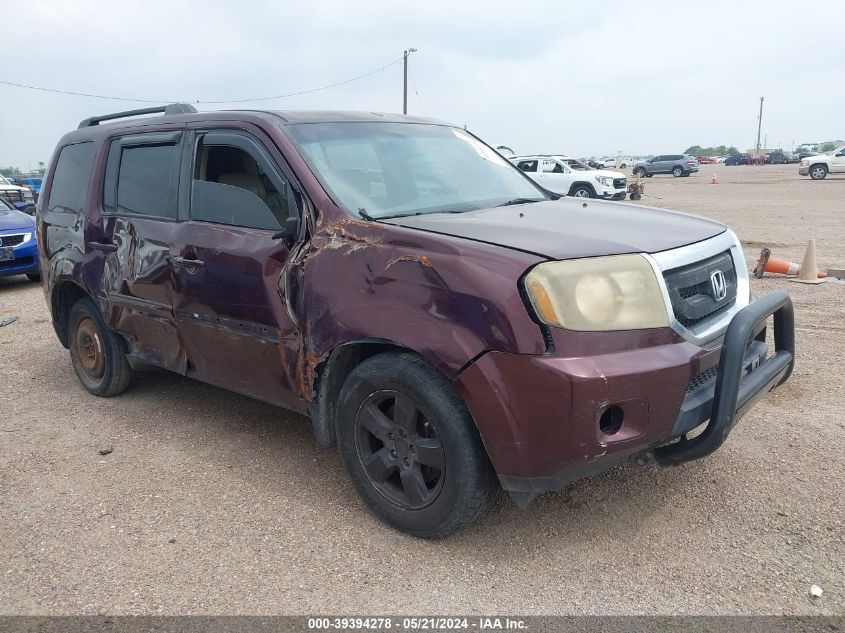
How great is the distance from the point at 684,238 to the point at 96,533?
2.91 meters

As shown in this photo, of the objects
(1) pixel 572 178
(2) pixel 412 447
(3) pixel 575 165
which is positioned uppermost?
(3) pixel 575 165

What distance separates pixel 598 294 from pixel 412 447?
39.1 inches

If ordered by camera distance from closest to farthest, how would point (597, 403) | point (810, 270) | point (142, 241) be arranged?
point (597, 403) → point (142, 241) → point (810, 270)

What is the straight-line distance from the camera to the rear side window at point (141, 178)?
395cm

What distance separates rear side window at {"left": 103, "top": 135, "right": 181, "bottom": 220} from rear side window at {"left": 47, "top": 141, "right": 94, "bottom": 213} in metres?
0.30

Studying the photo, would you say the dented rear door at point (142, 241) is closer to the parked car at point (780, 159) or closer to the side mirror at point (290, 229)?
the side mirror at point (290, 229)

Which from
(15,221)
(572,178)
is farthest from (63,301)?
(572,178)

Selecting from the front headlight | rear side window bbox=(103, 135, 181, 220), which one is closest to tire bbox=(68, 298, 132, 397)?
rear side window bbox=(103, 135, 181, 220)

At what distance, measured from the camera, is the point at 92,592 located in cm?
273

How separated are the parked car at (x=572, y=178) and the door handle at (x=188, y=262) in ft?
69.6

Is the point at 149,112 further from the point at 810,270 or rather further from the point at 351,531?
the point at 810,270

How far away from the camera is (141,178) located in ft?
13.8

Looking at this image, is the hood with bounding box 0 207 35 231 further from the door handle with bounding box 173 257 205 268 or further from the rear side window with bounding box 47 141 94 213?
the door handle with bounding box 173 257 205 268

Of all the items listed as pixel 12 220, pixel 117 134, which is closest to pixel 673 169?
pixel 12 220
